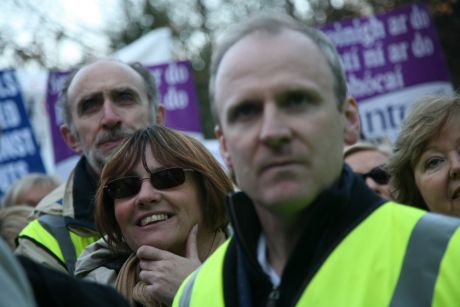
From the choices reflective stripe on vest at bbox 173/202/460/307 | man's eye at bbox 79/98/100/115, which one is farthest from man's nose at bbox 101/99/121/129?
reflective stripe on vest at bbox 173/202/460/307

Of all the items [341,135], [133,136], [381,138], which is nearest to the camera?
[341,135]

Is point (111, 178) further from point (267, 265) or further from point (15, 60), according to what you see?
point (15, 60)

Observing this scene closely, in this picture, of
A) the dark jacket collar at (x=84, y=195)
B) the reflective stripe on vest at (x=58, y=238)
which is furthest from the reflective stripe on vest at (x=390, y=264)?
the dark jacket collar at (x=84, y=195)

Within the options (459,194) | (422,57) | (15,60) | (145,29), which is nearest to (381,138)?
(422,57)

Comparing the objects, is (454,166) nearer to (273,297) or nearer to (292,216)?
(292,216)

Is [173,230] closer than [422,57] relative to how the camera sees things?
Yes

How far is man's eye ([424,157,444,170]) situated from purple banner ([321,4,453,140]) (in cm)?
395

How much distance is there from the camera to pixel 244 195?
7.64ft

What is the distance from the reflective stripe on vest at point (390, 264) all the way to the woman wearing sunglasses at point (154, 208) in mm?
1213

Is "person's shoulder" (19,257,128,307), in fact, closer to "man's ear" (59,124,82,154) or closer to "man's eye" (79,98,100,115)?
"man's eye" (79,98,100,115)

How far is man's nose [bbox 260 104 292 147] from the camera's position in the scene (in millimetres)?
2090

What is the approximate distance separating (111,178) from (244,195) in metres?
1.16

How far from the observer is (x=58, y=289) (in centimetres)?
175

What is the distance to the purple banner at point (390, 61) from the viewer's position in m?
7.36
